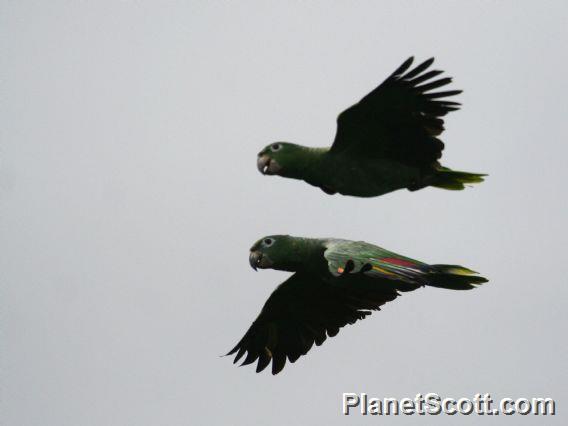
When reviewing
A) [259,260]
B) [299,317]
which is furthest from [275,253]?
[299,317]

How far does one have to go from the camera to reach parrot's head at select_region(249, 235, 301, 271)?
65.8 ft

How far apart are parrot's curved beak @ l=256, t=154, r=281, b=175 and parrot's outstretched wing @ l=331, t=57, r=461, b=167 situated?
2.97ft

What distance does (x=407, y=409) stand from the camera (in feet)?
70.9

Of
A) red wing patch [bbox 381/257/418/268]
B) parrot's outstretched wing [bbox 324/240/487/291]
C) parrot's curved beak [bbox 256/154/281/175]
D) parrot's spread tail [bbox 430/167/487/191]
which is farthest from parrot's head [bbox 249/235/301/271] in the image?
parrot's spread tail [bbox 430/167/487/191]

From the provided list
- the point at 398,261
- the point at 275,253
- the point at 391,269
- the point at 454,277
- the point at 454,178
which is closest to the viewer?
the point at 391,269

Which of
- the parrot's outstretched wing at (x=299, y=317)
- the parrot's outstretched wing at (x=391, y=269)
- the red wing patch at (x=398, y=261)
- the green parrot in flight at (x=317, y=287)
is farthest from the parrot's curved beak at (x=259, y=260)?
the red wing patch at (x=398, y=261)

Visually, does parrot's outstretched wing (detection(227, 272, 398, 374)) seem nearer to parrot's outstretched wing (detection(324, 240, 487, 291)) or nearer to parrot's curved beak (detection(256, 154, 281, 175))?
parrot's outstretched wing (detection(324, 240, 487, 291))

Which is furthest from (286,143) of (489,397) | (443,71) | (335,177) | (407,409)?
(489,397)

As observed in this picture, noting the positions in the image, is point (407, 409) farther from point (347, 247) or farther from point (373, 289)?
point (347, 247)

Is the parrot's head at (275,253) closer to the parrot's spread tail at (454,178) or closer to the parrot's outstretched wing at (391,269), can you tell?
the parrot's outstretched wing at (391,269)

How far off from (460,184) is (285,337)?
3.93m

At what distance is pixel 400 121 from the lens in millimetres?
19172

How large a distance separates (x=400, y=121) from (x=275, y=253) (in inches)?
106

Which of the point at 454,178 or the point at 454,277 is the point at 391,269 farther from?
the point at 454,178
